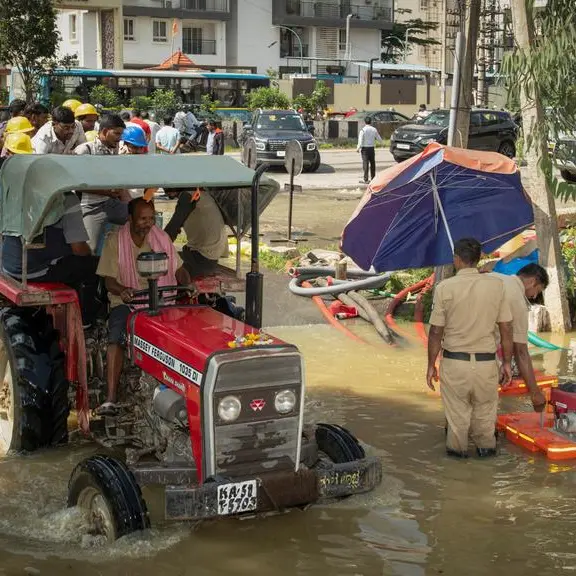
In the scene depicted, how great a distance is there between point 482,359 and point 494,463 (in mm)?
860

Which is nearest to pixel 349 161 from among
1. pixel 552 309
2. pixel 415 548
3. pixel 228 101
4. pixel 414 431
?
pixel 228 101

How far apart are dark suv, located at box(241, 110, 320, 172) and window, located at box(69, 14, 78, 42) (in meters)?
30.1

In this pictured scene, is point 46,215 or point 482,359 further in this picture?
point 482,359

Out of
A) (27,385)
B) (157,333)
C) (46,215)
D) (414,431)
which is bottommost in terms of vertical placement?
(414,431)

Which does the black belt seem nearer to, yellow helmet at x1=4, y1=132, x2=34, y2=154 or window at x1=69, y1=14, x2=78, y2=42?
yellow helmet at x1=4, y1=132, x2=34, y2=154

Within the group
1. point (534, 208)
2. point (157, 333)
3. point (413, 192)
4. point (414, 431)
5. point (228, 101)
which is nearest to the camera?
point (157, 333)

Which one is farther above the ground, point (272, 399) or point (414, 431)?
point (272, 399)

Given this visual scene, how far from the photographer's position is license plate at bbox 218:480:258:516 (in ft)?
18.5

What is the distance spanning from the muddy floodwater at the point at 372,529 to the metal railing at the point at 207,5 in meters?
57.4

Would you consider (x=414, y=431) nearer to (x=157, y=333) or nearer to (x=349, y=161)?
(x=157, y=333)

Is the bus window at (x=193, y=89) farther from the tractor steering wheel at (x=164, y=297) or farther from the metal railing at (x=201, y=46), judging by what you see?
the tractor steering wheel at (x=164, y=297)

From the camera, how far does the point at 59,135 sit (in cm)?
1043

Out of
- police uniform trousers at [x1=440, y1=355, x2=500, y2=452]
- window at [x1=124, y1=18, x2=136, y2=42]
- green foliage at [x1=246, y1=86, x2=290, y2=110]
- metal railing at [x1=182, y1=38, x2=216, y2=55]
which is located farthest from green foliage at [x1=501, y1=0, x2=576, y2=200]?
metal railing at [x1=182, y1=38, x2=216, y2=55]

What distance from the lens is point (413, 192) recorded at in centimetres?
1040
